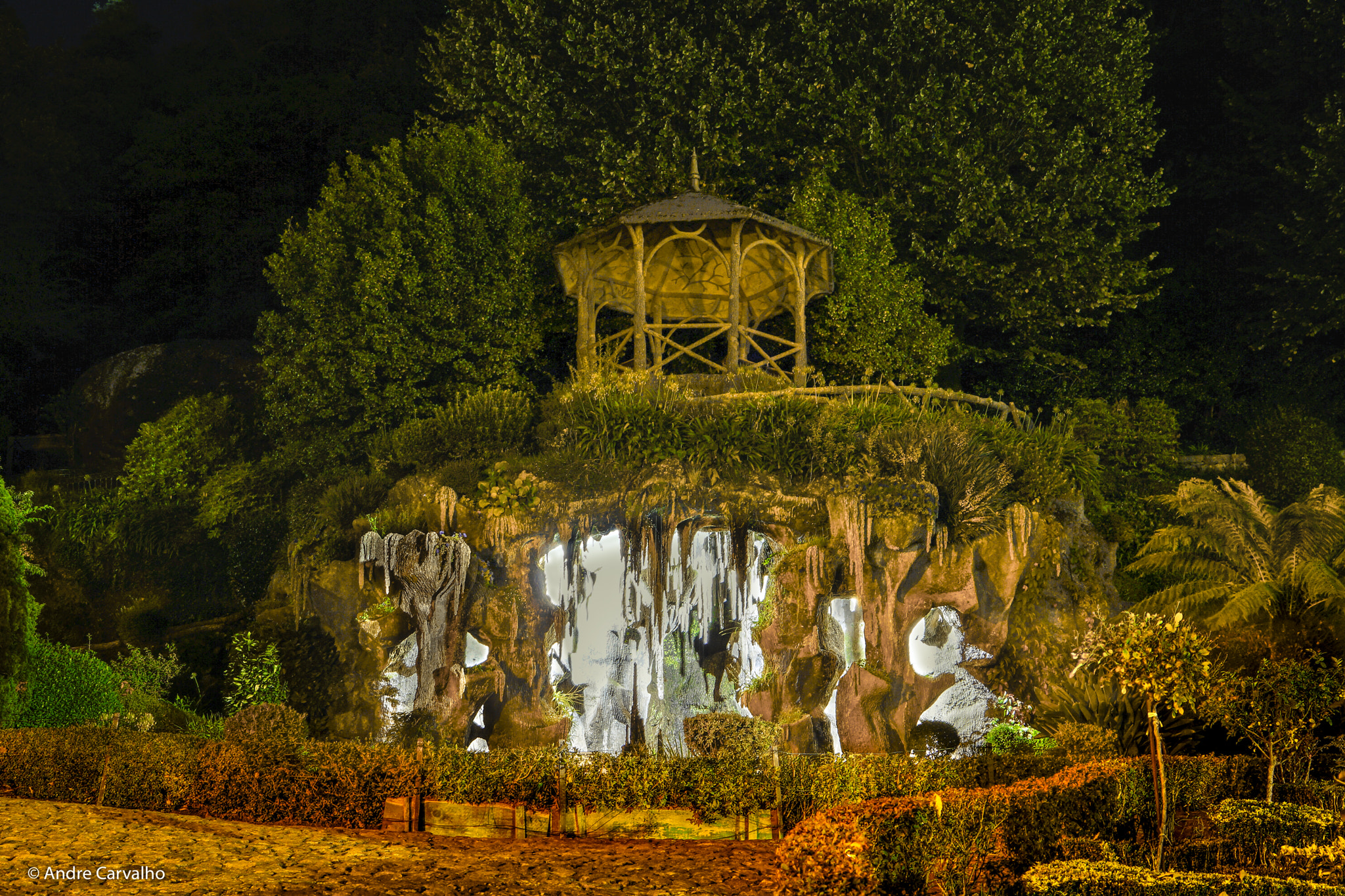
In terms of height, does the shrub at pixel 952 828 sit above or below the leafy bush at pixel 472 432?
below

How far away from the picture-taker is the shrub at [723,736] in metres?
12.2

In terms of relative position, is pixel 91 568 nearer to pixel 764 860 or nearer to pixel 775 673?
pixel 775 673

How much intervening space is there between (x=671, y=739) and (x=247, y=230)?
20809 millimetres

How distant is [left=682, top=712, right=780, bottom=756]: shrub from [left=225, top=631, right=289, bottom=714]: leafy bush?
8.28m

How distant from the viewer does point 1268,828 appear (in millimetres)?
10062

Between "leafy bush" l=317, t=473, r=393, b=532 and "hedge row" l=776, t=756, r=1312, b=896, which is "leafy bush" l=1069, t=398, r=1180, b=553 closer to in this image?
"hedge row" l=776, t=756, r=1312, b=896

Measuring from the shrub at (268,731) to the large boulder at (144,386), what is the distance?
44.0ft

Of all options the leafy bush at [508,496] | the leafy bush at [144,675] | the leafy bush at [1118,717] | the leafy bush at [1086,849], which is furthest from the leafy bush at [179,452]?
the leafy bush at [1086,849]

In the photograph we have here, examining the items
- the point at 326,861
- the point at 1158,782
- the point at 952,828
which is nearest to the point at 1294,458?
the point at 1158,782

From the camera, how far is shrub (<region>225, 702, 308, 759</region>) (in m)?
11.3

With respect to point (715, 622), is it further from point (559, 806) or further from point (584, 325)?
point (584, 325)

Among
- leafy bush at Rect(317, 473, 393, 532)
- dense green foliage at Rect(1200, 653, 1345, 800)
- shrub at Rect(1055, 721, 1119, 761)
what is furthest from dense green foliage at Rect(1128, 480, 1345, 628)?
leafy bush at Rect(317, 473, 393, 532)

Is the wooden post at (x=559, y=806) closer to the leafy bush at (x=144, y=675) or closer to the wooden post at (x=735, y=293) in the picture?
Result: the wooden post at (x=735, y=293)

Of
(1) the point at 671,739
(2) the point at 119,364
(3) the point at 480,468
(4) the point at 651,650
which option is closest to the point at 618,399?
(3) the point at 480,468
